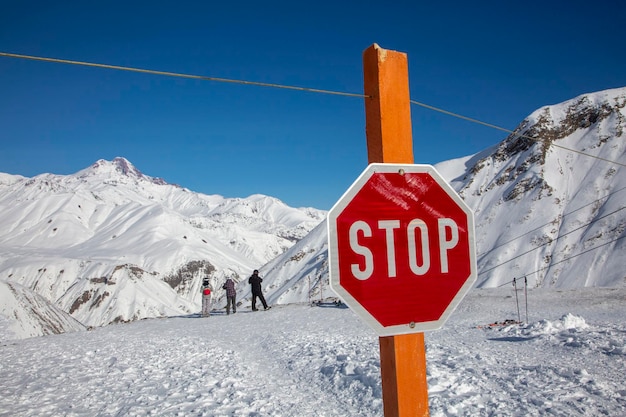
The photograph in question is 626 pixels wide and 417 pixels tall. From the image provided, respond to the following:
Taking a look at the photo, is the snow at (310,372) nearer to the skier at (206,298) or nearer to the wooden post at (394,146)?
the wooden post at (394,146)

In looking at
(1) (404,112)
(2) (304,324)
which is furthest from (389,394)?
(2) (304,324)

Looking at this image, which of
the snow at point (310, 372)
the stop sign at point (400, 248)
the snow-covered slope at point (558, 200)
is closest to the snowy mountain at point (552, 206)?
the snow-covered slope at point (558, 200)

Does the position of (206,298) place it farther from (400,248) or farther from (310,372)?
(400,248)

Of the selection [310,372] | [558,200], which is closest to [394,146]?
[310,372]

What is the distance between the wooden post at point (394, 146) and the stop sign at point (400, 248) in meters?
0.11

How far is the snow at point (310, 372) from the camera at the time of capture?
6051 mm

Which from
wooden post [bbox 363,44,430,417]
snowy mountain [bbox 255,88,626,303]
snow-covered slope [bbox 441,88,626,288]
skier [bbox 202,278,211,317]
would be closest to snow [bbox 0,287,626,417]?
wooden post [bbox 363,44,430,417]

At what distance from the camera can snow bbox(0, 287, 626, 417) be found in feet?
19.9

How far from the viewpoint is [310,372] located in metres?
8.08

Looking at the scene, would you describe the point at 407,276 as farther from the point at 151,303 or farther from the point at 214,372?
the point at 151,303

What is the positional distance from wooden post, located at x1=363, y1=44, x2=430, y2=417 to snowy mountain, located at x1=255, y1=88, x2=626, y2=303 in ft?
121

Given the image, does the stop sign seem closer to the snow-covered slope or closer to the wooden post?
the wooden post

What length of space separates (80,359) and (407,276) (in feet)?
35.7

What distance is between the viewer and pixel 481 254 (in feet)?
166
